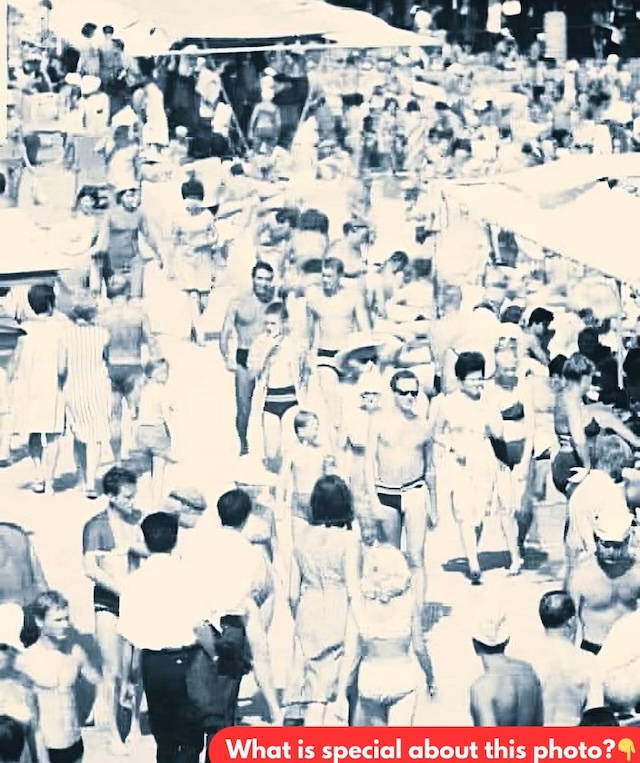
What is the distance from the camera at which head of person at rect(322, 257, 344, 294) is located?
456cm

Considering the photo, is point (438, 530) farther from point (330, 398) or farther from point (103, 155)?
point (103, 155)

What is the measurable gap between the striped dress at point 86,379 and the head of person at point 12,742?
0.88 m

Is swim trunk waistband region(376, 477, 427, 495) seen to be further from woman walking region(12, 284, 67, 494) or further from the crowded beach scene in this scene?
woman walking region(12, 284, 67, 494)

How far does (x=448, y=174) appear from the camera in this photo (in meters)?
4.58

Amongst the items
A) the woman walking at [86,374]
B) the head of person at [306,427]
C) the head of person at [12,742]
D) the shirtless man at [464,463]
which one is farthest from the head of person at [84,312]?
the head of person at [12,742]

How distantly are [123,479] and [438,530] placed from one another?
3.13 ft

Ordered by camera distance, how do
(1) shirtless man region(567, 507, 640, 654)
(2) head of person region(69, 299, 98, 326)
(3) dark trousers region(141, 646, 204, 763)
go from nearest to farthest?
(3) dark trousers region(141, 646, 204, 763)
(1) shirtless man region(567, 507, 640, 654)
(2) head of person region(69, 299, 98, 326)

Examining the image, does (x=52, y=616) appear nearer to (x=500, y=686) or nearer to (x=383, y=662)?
(x=383, y=662)

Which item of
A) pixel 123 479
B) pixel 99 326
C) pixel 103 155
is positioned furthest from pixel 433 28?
pixel 123 479

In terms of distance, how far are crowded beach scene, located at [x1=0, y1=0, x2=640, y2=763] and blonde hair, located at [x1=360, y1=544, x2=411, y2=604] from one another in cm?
1

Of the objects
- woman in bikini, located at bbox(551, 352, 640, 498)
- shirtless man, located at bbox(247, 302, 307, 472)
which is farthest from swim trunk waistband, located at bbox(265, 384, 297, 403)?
woman in bikini, located at bbox(551, 352, 640, 498)

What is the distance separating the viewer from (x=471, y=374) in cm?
454

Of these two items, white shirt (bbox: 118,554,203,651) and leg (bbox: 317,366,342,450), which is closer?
white shirt (bbox: 118,554,203,651)

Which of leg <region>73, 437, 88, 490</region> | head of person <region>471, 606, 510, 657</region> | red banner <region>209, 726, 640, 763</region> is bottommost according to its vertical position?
red banner <region>209, 726, 640, 763</region>
